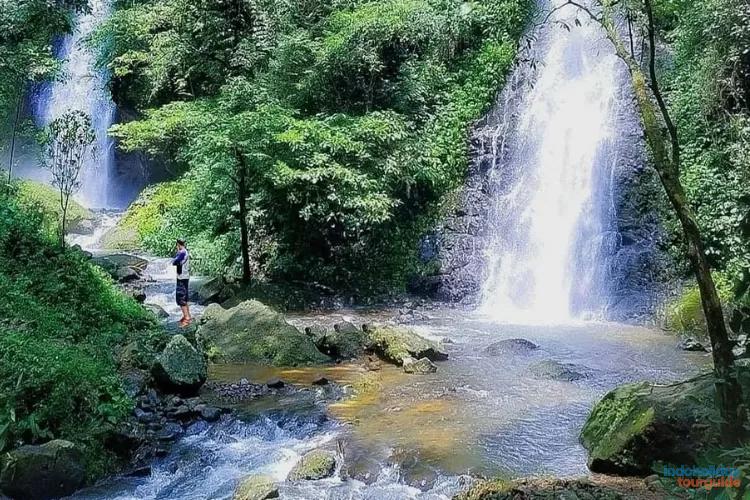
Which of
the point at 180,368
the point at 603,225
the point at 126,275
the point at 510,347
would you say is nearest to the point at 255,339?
the point at 180,368

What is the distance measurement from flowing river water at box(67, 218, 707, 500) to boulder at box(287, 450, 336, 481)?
84 millimetres

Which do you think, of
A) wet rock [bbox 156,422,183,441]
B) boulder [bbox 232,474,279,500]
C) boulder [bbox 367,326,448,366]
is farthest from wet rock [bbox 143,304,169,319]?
boulder [bbox 232,474,279,500]

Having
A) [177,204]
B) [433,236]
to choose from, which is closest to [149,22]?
[177,204]

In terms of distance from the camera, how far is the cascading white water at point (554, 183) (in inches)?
561

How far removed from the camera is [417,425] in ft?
24.0

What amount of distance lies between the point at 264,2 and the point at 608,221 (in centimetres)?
1185

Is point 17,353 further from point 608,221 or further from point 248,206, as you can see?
point 608,221

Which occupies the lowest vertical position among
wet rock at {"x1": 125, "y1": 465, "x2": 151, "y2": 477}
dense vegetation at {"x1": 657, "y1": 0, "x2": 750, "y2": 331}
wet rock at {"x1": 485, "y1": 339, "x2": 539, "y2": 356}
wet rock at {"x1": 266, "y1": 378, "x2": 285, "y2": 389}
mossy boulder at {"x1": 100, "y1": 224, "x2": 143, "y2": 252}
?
wet rock at {"x1": 125, "y1": 465, "x2": 151, "y2": 477}

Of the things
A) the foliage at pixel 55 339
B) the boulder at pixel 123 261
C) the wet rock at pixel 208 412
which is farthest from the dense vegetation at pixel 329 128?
the wet rock at pixel 208 412

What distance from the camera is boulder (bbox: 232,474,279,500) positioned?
220 inches

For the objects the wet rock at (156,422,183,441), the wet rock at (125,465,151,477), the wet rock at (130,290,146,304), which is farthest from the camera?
the wet rock at (130,290,146,304)

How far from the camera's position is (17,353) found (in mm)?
6453

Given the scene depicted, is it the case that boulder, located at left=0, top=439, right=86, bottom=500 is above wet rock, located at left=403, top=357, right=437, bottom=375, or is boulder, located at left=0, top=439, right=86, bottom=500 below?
below

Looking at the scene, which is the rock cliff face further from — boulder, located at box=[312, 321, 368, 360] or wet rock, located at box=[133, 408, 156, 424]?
wet rock, located at box=[133, 408, 156, 424]
